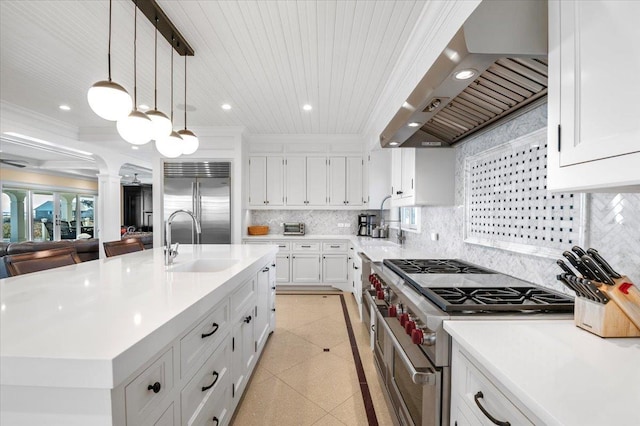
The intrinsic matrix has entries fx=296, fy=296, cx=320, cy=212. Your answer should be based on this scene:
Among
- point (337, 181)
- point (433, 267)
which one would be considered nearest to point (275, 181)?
point (337, 181)

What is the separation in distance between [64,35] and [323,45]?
1.99 m

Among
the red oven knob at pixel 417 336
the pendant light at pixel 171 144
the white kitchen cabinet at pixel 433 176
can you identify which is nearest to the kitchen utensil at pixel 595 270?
the red oven knob at pixel 417 336

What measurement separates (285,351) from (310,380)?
510 millimetres

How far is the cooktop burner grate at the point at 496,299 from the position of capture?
112 centimetres

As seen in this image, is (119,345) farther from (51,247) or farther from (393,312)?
(51,247)

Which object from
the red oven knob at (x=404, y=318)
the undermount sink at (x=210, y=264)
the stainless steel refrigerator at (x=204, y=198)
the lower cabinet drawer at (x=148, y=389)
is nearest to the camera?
the lower cabinet drawer at (x=148, y=389)

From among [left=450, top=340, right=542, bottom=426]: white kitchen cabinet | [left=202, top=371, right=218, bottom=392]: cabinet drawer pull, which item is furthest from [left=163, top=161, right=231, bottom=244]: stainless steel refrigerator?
[left=450, top=340, right=542, bottom=426]: white kitchen cabinet

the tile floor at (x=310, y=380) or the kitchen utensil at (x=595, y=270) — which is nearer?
the kitchen utensil at (x=595, y=270)

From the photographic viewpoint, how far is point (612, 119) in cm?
73

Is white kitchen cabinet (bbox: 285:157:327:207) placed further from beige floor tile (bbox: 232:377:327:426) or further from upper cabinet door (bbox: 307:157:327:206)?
beige floor tile (bbox: 232:377:327:426)

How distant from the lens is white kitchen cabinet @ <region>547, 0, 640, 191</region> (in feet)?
2.29

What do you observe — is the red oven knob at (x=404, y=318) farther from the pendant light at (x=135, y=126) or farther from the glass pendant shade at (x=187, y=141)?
the glass pendant shade at (x=187, y=141)

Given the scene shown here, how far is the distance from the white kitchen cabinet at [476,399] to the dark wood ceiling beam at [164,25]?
2517 millimetres

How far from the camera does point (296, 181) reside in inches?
196
